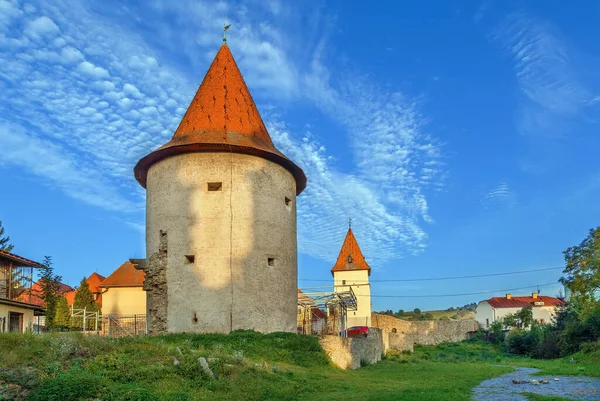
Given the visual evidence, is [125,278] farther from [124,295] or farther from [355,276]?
[355,276]

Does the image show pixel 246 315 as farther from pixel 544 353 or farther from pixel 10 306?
pixel 544 353

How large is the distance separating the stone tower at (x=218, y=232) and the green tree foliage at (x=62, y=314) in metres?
16.8

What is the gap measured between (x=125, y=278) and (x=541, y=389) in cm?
3023

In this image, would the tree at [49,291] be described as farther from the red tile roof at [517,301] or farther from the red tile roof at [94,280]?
the red tile roof at [517,301]

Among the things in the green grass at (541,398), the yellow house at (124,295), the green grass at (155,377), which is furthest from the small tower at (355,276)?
the green grass at (541,398)

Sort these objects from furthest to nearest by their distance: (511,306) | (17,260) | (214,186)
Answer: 1. (511,306)
2. (17,260)
3. (214,186)

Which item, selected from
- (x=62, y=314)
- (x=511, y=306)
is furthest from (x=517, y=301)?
(x=62, y=314)

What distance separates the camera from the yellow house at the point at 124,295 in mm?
36969

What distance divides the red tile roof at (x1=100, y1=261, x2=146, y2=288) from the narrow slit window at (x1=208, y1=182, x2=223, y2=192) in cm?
1909

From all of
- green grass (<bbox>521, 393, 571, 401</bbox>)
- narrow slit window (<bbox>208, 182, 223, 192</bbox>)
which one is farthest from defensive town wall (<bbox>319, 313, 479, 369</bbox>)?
green grass (<bbox>521, 393, 571, 401</bbox>)

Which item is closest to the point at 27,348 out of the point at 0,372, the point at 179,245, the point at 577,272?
the point at 0,372

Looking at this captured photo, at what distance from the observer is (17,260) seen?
2703cm

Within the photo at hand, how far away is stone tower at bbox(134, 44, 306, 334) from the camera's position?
19.4 metres

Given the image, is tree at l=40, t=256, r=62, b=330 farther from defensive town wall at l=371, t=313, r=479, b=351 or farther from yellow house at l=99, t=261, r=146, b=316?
defensive town wall at l=371, t=313, r=479, b=351
